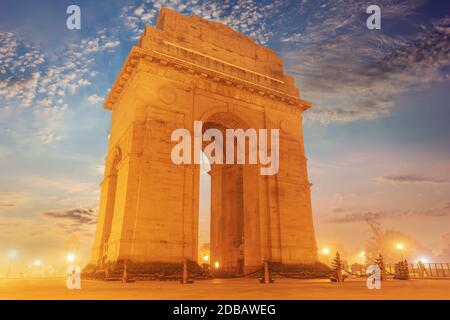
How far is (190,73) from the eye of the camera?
20156mm

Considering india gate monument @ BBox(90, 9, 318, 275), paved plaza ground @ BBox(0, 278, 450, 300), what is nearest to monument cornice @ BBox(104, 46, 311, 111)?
india gate monument @ BBox(90, 9, 318, 275)

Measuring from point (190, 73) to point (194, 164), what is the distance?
581cm

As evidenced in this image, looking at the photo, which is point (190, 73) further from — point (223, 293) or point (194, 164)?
point (223, 293)

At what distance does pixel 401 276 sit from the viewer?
1748 centimetres

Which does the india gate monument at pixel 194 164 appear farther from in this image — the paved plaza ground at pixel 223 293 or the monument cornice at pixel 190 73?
the paved plaza ground at pixel 223 293

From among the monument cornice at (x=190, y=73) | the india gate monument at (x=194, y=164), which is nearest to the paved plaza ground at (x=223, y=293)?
the india gate monument at (x=194, y=164)

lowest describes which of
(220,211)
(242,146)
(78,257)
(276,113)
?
(78,257)

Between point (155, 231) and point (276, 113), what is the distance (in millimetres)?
12069

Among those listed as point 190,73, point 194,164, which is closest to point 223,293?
point 194,164

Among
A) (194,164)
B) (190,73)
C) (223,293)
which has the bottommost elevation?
(223,293)
